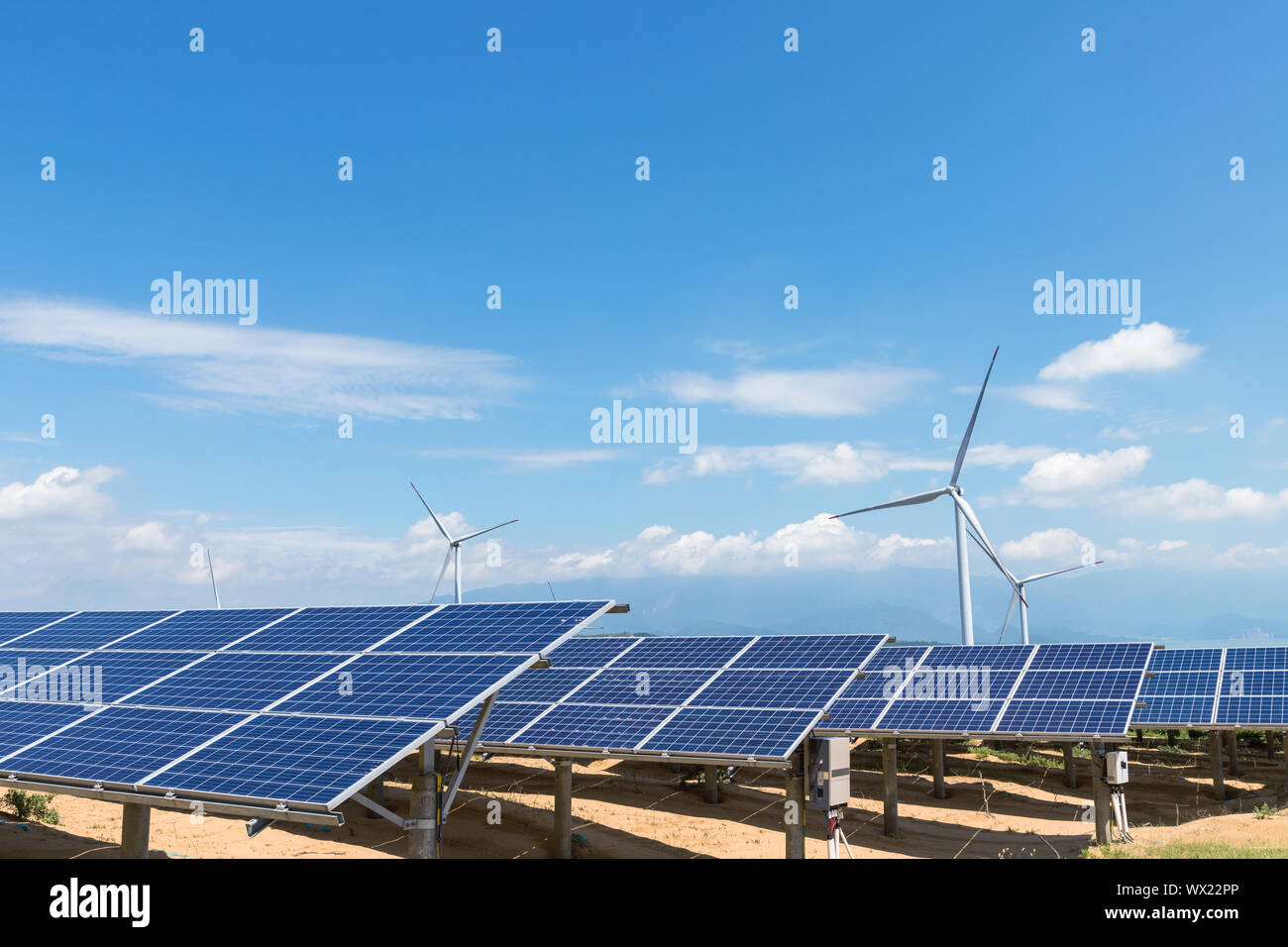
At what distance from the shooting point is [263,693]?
21.5 metres

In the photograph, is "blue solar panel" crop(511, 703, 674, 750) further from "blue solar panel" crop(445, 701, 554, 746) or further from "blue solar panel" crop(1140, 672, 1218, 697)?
"blue solar panel" crop(1140, 672, 1218, 697)

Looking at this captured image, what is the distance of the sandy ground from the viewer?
30.4 meters

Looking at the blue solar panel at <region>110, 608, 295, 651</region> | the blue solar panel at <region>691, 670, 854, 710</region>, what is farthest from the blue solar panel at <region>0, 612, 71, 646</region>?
the blue solar panel at <region>691, 670, 854, 710</region>

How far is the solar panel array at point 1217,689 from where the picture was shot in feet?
130

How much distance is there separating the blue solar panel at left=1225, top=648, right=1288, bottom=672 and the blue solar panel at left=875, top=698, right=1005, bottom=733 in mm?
19459

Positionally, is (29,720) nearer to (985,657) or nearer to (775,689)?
(775,689)

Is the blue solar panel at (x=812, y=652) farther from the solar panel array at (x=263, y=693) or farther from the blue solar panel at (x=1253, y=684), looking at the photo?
the blue solar panel at (x=1253, y=684)

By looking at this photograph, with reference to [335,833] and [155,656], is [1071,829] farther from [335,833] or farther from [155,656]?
[155,656]

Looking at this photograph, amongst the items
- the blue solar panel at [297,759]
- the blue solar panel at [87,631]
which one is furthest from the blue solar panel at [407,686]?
the blue solar panel at [87,631]

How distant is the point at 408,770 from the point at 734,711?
22.7m

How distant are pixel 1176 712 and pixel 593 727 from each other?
89.5 feet

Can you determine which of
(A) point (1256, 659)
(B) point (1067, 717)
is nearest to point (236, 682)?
(B) point (1067, 717)
